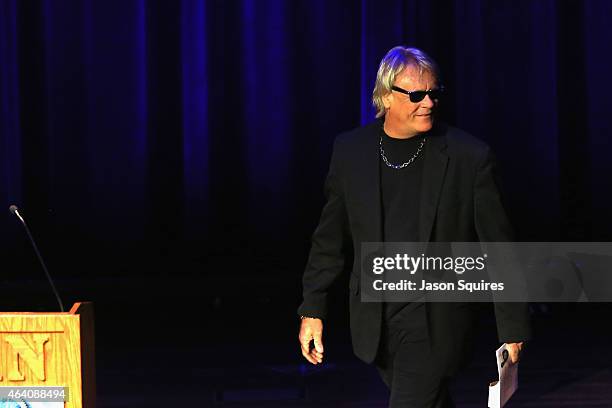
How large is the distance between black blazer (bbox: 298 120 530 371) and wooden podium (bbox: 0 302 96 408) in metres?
0.55

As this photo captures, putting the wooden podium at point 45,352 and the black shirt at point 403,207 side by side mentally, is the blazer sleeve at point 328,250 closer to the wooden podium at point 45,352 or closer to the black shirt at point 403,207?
the black shirt at point 403,207

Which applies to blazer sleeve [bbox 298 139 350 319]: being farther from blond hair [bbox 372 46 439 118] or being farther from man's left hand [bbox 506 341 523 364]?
man's left hand [bbox 506 341 523 364]

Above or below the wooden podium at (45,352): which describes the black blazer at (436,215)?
above

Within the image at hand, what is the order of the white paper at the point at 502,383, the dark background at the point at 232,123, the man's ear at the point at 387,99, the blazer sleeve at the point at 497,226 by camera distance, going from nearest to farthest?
the white paper at the point at 502,383, the blazer sleeve at the point at 497,226, the man's ear at the point at 387,99, the dark background at the point at 232,123

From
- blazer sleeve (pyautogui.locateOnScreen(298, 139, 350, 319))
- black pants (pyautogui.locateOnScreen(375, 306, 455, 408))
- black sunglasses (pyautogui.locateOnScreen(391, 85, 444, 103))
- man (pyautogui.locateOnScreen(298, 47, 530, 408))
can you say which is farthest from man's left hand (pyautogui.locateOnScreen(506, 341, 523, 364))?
black sunglasses (pyautogui.locateOnScreen(391, 85, 444, 103))

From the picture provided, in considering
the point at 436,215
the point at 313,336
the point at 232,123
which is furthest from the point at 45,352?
the point at 232,123

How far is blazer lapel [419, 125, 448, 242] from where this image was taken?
2.46 m

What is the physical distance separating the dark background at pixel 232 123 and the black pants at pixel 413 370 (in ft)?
13.1

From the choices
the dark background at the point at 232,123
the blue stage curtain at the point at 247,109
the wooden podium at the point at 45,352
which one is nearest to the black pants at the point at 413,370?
the wooden podium at the point at 45,352

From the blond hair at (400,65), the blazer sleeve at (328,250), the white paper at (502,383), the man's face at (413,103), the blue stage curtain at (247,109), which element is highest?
the blue stage curtain at (247,109)

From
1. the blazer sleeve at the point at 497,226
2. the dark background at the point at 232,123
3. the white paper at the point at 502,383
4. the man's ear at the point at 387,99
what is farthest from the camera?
the dark background at the point at 232,123

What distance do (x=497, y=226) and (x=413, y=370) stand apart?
0.39 meters

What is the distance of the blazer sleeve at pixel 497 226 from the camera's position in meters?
2.41

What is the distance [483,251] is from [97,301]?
4434 millimetres
